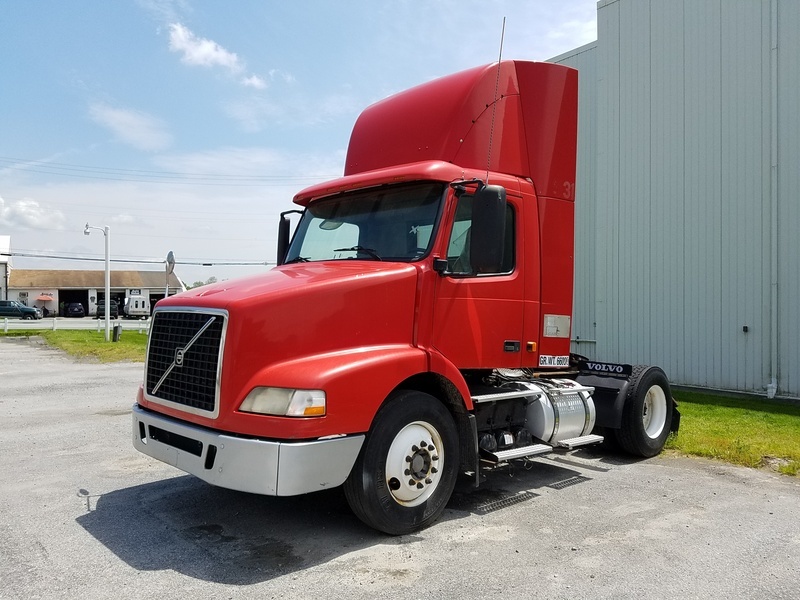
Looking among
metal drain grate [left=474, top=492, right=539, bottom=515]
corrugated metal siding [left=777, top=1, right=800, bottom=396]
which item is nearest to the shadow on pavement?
metal drain grate [left=474, top=492, right=539, bottom=515]

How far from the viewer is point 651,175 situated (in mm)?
14336

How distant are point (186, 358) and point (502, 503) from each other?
9.56ft

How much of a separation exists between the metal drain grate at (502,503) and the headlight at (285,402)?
1973 millimetres

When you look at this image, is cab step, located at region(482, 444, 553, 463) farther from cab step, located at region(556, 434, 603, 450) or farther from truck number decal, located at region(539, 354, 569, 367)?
truck number decal, located at region(539, 354, 569, 367)

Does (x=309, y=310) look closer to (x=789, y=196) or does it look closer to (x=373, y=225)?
(x=373, y=225)

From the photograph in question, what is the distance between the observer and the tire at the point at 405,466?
4.47 meters

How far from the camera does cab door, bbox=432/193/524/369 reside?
5168mm

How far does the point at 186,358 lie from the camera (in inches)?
181

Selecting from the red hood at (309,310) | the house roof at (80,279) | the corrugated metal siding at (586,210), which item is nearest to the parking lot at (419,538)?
the red hood at (309,310)

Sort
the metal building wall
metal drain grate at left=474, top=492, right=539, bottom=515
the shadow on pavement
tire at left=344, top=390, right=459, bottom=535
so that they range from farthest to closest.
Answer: the metal building wall → metal drain grate at left=474, top=492, right=539, bottom=515 → tire at left=344, top=390, right=459, bottom=535 → the shadow on pavement

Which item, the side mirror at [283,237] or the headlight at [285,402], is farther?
the side mirror at [283,237]

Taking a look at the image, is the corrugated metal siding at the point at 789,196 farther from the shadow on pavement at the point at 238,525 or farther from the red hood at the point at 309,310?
the red hood at the point at 309,310

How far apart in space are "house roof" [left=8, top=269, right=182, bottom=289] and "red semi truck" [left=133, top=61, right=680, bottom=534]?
63.9 m

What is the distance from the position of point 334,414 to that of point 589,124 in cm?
1376
